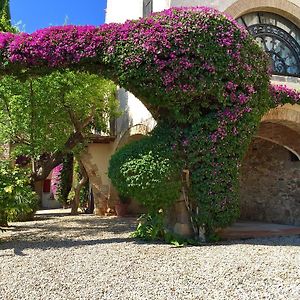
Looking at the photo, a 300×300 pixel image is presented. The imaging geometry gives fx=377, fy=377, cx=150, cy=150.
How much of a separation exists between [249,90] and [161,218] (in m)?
2.64

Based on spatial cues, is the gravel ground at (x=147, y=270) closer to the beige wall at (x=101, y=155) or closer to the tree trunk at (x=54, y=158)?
the tree trunk at (x=54, y=158)

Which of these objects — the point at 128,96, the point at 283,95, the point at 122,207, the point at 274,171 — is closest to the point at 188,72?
the point at 283,95

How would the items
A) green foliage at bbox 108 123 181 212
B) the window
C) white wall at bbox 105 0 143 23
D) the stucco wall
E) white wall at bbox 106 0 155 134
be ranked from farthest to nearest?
white wall at bbox 105 0 143 23 → white wall at bbox 106 0 155 134 → the window → the stucco wall → green foliage at bbox 108 123 181 212

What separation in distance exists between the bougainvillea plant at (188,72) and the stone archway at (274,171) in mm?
1844

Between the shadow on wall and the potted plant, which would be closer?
the shadow on wall

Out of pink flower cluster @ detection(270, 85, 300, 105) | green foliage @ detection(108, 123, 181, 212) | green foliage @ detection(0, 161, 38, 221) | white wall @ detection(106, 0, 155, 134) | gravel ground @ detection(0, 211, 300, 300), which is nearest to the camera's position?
gravel ground @ detection(0, 211, 300, 300)

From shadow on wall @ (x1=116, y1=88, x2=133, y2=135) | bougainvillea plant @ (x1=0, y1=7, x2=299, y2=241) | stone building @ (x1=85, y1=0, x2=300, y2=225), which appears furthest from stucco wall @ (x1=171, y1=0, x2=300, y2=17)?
shadow on wall @ (x1=116, y1=88, x2=133, y2=135)

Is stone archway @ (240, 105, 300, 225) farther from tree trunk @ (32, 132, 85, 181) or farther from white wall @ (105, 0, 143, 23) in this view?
tree trunk @ (32, 132, 85, 181)

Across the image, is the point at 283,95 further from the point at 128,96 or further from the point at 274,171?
the point at 128,96

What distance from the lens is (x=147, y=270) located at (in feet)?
14.1

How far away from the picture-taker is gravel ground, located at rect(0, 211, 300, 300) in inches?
140

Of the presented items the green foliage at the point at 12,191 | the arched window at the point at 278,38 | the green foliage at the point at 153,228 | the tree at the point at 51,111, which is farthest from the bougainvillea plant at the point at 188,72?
the tree at the point at 51,111

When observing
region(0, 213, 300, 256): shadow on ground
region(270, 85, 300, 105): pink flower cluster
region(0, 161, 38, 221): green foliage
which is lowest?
region(0, 213, 300, 256): shadow on ground

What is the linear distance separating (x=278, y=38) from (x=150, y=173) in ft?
17.8
